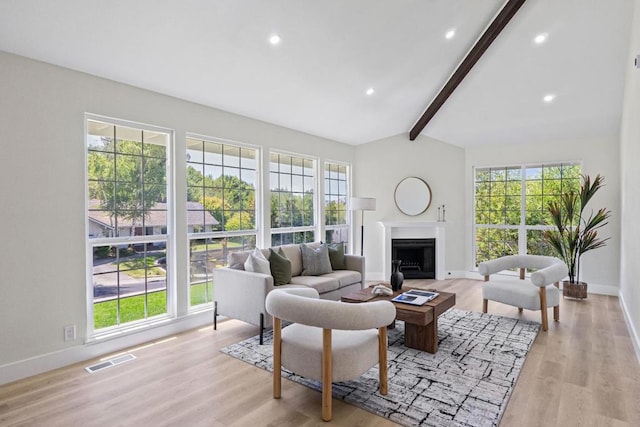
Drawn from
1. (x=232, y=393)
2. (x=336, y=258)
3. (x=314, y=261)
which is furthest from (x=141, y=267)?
(x=336, y=258)

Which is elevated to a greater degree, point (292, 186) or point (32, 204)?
point (292, 186)

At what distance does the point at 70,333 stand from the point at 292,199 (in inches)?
132

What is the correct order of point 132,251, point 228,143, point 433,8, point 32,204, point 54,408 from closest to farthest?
point 54,408
point 32,204
point 433,8
point 132,251
point 228,143

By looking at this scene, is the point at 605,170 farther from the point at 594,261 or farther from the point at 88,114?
the point at 88,114

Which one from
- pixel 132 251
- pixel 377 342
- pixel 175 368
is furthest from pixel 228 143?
pixel 377 342

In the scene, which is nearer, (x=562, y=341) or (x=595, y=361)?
(x=595, y=361)

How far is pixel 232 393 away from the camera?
2.65 m

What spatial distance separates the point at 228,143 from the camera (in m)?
4.60

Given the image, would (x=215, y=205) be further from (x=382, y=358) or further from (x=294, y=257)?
(x=382, y=358)

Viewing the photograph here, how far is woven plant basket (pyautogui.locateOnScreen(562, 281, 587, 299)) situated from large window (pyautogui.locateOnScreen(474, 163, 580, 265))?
0.84 meters

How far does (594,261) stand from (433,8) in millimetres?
4825

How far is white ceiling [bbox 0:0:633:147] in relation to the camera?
275 centimetres

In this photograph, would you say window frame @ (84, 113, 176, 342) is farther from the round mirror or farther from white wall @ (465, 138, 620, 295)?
white wall @ (465, 138, 620, 295)

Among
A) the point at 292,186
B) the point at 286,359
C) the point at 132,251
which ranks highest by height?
the point at 292,186
